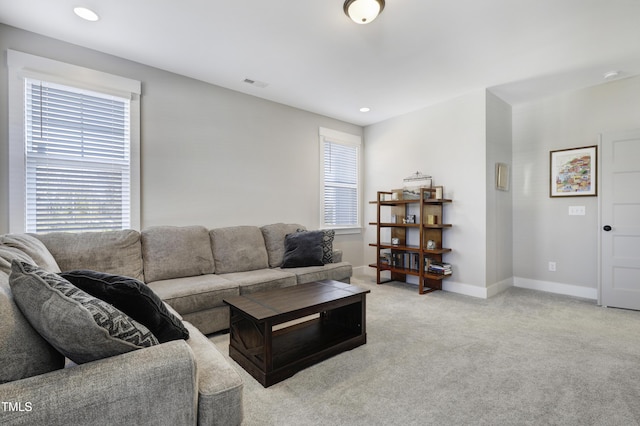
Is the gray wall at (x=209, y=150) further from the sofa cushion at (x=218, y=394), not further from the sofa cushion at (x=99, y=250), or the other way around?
the sofa cushion at (x=218, y=394)

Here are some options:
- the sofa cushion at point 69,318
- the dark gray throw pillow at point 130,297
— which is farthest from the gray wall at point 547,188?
the sofa cushion at point 69,318

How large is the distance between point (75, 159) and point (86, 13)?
121 cm

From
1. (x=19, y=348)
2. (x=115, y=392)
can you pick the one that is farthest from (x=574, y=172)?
(x=19, y=348)

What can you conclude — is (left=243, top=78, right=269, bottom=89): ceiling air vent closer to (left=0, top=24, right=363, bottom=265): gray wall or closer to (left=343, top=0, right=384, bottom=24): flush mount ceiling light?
(left=0, top=24, right=363, bottom=265): gray wall

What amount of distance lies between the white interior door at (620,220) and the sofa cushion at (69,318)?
4.54m

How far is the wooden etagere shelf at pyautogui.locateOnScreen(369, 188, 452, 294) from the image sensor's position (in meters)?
3.93

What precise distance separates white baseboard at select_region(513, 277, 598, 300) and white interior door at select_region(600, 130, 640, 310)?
328 millimetres

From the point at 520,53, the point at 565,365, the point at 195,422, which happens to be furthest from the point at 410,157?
the point at 195,422

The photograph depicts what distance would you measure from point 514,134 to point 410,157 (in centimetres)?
145

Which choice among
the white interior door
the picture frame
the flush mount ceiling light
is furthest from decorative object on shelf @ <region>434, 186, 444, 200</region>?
the flush mount ceiling light

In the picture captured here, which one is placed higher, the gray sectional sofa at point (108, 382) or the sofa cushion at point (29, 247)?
the sofa cushion at point (29, 247)

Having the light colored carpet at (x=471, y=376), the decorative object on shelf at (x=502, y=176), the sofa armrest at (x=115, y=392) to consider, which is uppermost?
the decorative object on shelf at (x=502, y=176)

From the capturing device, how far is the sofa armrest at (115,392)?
2.57 feet

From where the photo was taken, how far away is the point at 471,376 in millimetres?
1962
